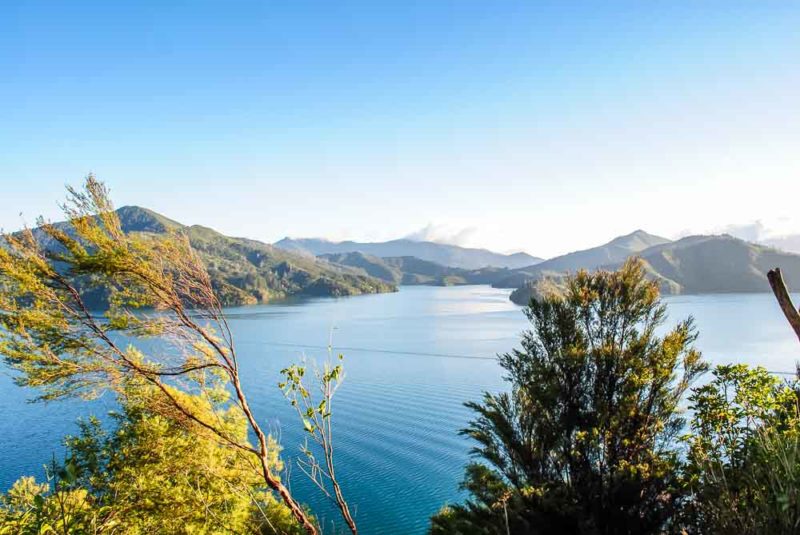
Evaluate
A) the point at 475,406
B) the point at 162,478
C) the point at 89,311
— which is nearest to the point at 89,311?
the point at 89,311

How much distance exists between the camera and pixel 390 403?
4300cm

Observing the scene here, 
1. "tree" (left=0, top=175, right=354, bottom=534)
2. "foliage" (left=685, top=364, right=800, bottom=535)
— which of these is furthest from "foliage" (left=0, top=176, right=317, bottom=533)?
"foliage" (left=685, top=364, right=800, bottom=535)

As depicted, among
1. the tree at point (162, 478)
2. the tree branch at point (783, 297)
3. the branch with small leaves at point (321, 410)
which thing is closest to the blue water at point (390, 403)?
the branch with small leaves at point (321, 410)

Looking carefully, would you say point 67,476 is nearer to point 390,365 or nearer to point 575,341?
point 575,341

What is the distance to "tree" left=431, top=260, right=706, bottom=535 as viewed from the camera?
1388 centimetres

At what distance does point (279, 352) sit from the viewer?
67125 millimetres

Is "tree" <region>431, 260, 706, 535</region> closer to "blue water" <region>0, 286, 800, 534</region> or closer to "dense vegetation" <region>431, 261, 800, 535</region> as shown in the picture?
"dense vegetation" <region>431, 261, 800, 535</region>

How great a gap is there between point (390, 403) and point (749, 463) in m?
38.5

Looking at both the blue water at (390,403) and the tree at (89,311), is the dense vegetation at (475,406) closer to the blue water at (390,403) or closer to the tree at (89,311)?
the tree at (89,311)

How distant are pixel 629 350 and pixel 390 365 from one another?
1777 inches

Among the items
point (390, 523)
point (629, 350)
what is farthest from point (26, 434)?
point (629, 350)

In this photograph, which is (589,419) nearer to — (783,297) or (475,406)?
(475,406)

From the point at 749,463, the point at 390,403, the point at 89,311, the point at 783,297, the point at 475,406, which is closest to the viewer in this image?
the point at 783,297

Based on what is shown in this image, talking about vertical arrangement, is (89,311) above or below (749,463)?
above
